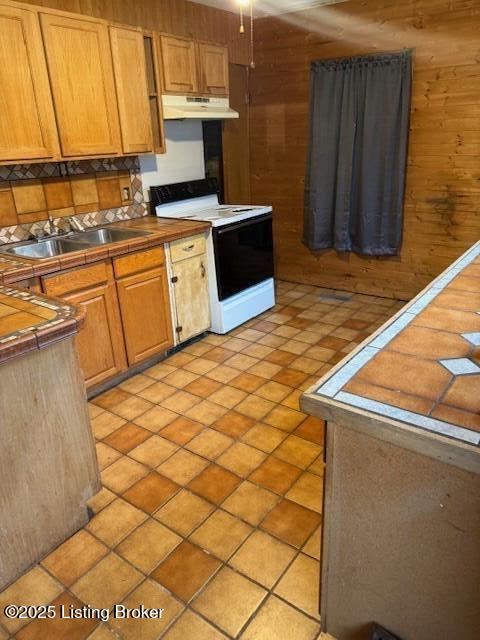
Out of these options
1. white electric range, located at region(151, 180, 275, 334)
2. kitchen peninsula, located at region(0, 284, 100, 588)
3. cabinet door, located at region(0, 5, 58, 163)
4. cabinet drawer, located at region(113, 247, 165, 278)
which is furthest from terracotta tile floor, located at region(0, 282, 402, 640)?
cabinet door, located at region(0, 5, 58, 163)

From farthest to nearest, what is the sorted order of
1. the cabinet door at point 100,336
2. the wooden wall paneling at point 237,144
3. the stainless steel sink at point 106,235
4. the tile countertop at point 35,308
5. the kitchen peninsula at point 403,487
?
the wooden wall paneling at point 237,144
the stainless steel sink at point 106,235
the cabinet door at point 100,336
the tile countertop at point 35,308
the kitchen peninsula at point 403,487

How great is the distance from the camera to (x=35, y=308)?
1665 millimetres

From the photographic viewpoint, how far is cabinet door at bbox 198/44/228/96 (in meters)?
3.45

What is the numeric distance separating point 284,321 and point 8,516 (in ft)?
8.68

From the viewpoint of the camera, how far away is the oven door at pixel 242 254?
3.39 m

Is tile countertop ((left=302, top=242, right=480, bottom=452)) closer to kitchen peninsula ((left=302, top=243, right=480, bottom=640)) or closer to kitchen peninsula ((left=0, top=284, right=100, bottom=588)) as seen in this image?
kitchen peninsula ((left=302, top=243, right=480, bottom=640))

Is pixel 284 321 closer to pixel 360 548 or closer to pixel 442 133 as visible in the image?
pixel 442 133

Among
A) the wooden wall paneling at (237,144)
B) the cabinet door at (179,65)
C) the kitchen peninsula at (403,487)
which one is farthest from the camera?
the wooden wall paneling at (237,144)

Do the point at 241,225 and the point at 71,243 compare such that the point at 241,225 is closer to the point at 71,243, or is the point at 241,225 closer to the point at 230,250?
the point at 230,250

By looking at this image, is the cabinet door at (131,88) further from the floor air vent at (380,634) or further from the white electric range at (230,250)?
the floor air vent at (380,634)

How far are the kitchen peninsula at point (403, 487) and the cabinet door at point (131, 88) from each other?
237cm

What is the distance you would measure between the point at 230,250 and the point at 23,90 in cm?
164

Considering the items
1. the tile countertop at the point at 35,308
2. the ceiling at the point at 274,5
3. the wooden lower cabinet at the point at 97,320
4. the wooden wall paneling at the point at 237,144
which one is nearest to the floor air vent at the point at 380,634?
the tile countertop at the point at 35,308

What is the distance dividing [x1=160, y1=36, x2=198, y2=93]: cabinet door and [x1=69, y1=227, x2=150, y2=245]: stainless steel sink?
104cm
